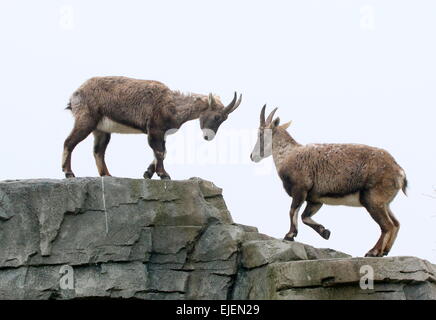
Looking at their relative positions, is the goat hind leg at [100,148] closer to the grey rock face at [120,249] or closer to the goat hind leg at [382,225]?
the grey rock face at [120,249]

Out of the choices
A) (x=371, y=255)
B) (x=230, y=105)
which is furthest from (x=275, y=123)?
(x=371, y=255)

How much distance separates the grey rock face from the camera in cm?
1565

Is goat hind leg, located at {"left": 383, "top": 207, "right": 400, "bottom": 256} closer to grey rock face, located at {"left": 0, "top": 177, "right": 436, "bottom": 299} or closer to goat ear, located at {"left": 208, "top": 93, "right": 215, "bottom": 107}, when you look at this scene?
grey rock face, located at {"left": 0, "top": 177, "right": 436, "bottom": 299}

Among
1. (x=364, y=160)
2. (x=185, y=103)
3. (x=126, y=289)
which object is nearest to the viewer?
(x=126, y=289)

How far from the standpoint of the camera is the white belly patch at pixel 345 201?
17005 mm

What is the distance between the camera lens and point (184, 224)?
16.4m

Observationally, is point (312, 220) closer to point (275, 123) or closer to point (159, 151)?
point (275, 123)

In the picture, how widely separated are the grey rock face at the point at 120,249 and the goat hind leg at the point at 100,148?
197 cm

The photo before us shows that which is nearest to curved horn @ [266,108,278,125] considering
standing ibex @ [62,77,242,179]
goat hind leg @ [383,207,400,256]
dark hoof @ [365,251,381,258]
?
standing ibex @ [62,77,242,179]

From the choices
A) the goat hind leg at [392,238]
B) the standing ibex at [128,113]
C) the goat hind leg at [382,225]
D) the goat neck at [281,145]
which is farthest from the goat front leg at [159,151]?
the goat hind leg at [392,238]
